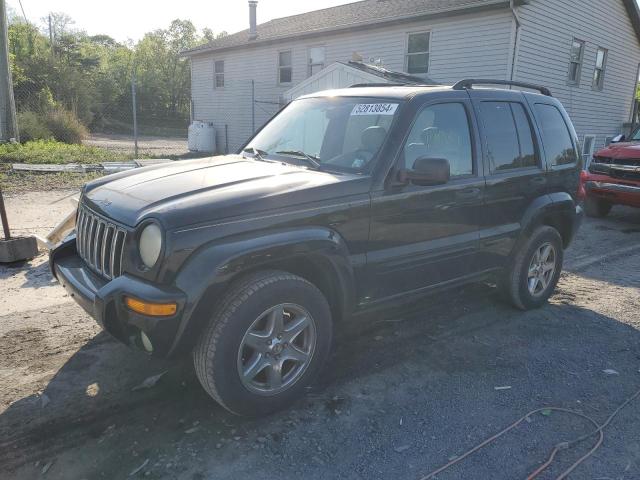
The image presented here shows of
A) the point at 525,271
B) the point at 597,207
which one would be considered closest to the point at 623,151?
the point at 597,207

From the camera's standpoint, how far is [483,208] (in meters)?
3.96

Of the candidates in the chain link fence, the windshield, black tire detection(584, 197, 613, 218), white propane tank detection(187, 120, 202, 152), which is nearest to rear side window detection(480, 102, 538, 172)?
the windshield

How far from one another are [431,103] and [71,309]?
11.4ft

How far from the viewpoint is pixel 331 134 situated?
3668 mm

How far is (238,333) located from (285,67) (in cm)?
1733

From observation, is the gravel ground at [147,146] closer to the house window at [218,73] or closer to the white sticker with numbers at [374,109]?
the house window at [218,73]

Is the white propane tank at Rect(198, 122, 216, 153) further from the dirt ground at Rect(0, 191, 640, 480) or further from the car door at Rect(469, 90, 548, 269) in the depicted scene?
the car door at Rect(469, 90, 548, 269)

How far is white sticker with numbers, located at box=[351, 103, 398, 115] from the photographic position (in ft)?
11.5

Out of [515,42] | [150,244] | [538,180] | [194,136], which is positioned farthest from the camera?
[194,136]

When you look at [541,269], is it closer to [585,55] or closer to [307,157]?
[307,157]

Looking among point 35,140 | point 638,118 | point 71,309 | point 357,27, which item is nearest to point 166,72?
point 35,140

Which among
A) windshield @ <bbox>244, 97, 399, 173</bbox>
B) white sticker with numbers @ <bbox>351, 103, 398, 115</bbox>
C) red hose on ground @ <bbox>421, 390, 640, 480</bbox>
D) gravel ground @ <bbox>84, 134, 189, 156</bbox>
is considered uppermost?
white sticker with numbers @ <bbox>351, 103, 398, 115</bbox>

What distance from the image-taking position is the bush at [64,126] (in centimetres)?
1792

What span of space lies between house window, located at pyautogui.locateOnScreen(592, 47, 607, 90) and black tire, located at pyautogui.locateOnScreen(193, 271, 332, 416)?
56.5ft
